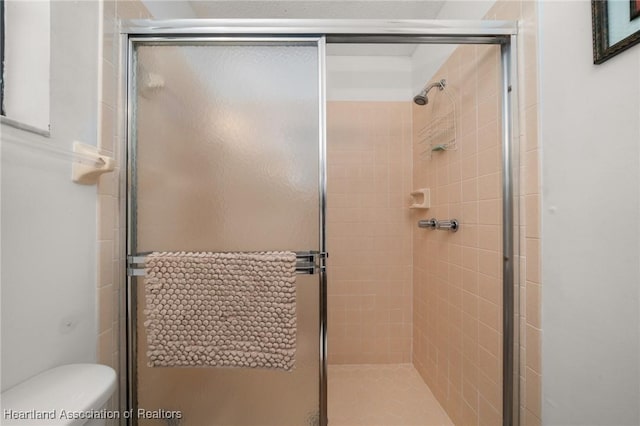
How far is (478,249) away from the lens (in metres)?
1.26

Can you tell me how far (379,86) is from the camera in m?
2.10

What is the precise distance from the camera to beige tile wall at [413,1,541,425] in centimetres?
96

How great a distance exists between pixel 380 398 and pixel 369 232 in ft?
3.51

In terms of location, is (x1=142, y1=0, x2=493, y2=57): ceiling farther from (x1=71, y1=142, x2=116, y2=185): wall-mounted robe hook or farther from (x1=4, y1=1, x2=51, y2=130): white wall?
(x1=71, y1=142, x2=116, y2=185): wall-mounted robe hook

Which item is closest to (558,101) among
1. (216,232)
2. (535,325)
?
(535,325)

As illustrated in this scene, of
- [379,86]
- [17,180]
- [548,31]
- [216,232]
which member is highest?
[379,86]

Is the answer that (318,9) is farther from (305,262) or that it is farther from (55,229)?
(55,229)

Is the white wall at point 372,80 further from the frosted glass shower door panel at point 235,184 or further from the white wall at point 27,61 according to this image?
the white wall at point 27,61

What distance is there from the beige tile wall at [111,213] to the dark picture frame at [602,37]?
150 centimetres

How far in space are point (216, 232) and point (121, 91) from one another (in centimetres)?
65

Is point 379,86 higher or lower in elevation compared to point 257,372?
higher

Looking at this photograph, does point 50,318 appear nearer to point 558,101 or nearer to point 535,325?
point 535,325

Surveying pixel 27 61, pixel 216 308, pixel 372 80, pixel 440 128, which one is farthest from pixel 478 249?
pixel 27 61

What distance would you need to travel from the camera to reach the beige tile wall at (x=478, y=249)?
96cm
